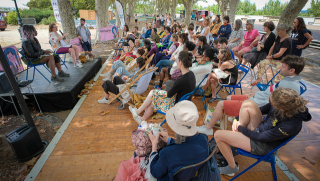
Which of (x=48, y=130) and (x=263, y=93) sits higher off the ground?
(x=263, y=93)

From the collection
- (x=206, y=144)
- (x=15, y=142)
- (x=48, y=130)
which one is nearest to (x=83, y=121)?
(x=48, y=130)

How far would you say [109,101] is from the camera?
3975 millimetres

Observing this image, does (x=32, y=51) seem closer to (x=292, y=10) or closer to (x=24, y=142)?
(x=24, y=142)

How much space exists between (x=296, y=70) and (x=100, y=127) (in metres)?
3.56

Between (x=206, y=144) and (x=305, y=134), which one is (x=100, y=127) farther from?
(x=305, y=134)

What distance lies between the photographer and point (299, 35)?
14.2 ft

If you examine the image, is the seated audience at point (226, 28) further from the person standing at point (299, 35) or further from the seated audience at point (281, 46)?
the seated audience at point (281, 46)

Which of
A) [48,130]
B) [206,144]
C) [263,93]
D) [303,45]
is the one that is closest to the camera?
[206,144]

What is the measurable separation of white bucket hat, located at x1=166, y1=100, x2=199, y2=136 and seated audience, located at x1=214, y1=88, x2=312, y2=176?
75 cm

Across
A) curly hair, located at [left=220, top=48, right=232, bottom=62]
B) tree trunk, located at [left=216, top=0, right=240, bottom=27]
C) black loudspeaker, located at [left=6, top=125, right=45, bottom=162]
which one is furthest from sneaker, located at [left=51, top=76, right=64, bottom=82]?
tree trunk, located at [left=216, top=0, right=240, bottom=27]

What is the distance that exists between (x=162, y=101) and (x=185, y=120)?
59.0 inches

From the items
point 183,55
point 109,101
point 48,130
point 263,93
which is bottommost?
point 48,130

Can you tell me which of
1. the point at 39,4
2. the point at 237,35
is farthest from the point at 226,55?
the point at 39,4

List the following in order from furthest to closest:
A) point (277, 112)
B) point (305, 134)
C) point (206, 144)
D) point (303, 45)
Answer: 1. point (303, 45)
2. point (305, 134)
3. point (277, 112)
4. point (206, 144)
